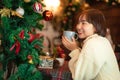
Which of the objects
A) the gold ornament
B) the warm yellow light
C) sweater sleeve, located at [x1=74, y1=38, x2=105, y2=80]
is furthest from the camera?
the warm yellow light

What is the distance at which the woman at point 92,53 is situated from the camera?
137 cm

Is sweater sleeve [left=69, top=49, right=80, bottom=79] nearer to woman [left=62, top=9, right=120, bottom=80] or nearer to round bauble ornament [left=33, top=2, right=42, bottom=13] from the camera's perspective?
woman [left=62, top=9, right=120, bottom=80]

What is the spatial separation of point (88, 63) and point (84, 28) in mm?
233

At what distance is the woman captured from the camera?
4.51 feet

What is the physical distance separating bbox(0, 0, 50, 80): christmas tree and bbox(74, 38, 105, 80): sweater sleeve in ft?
0.93

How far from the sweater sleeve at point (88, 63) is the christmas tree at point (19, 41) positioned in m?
0.28

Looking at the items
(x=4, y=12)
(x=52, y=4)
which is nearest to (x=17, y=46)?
(x=4, y=12)

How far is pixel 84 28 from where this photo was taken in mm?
1503

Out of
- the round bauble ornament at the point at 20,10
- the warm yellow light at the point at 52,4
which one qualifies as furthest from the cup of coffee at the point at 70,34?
the warm yellow light at the point at 52,4

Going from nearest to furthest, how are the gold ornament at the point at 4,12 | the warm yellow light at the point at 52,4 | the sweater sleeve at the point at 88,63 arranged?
the sweater sleeve at the point at 88,63 → the gold ornament at the point at 4,12 → the warm yellow light at the point at 52,4

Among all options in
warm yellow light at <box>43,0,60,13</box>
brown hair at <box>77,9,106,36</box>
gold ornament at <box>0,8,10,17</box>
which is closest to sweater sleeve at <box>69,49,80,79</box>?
brown hair at <box>77,9,106,36</box>

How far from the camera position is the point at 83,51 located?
54.9 inches

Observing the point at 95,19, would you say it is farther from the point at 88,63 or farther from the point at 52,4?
the point at 52,4

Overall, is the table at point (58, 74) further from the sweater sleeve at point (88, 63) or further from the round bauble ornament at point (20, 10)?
the round bauble ornament at point (20, 10)
